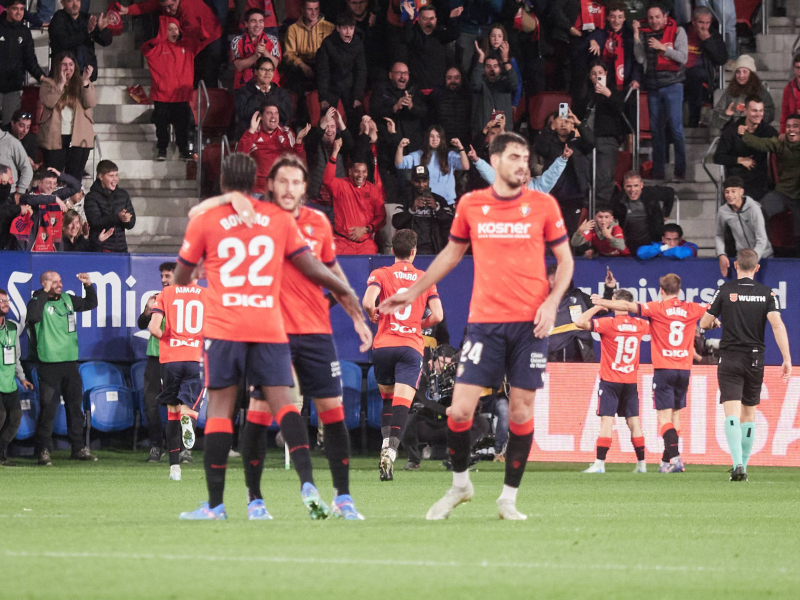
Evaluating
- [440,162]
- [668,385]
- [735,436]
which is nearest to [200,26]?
[440,162]

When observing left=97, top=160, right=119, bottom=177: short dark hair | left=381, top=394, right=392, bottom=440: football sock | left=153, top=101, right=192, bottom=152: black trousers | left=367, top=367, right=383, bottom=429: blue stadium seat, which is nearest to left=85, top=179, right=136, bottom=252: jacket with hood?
left=97, top=160, right=119, bottom=177: short dark hair

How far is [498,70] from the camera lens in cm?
1930

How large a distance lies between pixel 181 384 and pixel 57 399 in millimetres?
3161

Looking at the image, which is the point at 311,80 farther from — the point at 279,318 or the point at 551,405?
the point at 279,318

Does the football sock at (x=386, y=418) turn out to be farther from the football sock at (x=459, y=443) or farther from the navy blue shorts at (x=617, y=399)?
Result: the football sock at (x=459, y=443)

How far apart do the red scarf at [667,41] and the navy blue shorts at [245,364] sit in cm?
1393

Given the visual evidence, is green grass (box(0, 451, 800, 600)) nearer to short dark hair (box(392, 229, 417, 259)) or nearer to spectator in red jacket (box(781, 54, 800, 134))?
short dark hair (box(392, 229, 417, 259))

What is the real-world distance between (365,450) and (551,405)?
2.87 metres

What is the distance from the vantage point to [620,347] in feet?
52.7

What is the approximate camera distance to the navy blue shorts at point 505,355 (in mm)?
8039

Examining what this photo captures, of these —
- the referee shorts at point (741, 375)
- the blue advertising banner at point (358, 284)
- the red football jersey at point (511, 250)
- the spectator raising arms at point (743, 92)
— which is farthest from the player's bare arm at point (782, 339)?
the red football jersey at point (511, 250)

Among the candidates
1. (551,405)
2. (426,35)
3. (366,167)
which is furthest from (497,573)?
(426,35)

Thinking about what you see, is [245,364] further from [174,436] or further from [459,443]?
[174,436]

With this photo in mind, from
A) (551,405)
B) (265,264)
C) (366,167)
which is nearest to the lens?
(265,264)
